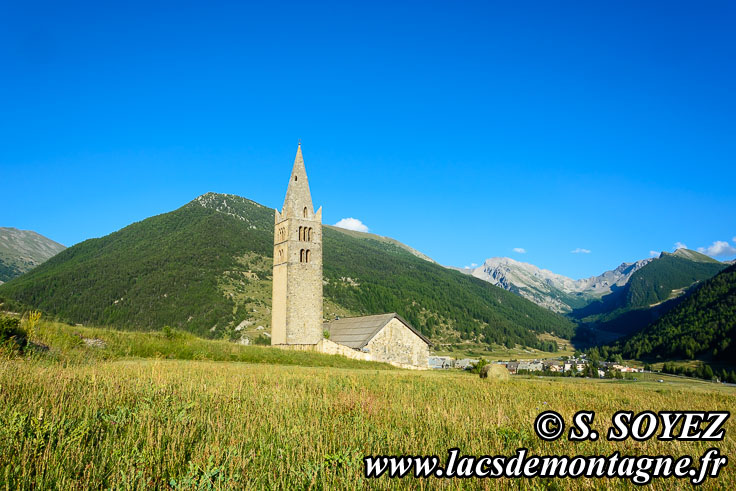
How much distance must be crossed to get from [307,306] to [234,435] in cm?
4301

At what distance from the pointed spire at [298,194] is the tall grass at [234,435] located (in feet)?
134

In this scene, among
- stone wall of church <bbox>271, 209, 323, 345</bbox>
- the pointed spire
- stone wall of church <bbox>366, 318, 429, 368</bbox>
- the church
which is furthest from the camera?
the pointed spire

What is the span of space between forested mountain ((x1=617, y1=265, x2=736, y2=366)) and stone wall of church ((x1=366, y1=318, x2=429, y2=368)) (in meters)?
62.8

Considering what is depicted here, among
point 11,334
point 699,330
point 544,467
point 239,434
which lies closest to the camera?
point 544,467

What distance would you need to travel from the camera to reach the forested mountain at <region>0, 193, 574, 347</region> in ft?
344

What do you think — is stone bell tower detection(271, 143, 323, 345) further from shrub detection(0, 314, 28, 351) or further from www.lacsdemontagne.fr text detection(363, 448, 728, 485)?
www.lacsdemontagne.fr text detection(363, 448, 728, 485)

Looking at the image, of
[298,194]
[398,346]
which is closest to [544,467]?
[398,346]

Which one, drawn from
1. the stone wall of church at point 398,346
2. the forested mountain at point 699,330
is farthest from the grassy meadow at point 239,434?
the forested mountain at point 699,330

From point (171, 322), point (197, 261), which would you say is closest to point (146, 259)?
point (197, 261)

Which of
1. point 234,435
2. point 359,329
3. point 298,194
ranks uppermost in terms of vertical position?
point 298,194

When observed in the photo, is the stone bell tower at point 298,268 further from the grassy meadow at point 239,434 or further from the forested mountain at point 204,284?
the forested mountain at point 204,284

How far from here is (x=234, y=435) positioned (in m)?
6.40

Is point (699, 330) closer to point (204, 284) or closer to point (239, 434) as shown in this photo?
point (204, 284)

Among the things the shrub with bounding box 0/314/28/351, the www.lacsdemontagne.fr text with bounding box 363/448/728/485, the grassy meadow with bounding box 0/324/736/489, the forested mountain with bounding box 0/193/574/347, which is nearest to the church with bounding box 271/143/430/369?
the shrub with bounding box 0/314/28/351
